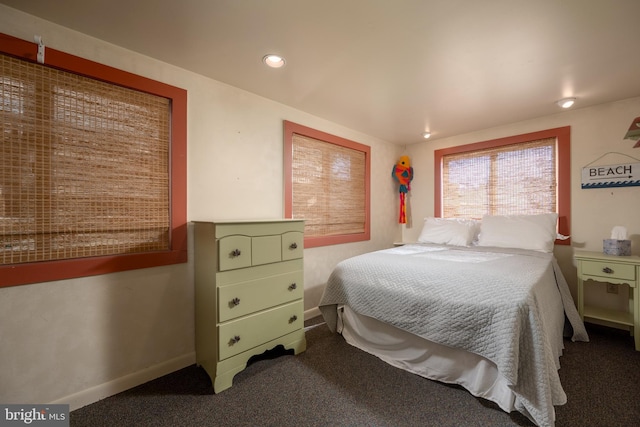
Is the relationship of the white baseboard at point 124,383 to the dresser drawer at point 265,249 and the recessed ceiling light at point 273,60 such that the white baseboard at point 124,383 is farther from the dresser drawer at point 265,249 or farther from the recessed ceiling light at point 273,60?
the recessed ceiling light at point 273,60

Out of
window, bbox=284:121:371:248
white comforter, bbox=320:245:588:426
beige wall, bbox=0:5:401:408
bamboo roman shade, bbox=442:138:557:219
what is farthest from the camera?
bamboo roman shade, bbox=442:138:557:219

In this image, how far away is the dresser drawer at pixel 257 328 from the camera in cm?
162

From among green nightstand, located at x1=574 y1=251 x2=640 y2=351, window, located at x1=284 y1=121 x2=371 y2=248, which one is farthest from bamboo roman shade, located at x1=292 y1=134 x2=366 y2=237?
green nightstand, located at x1=574 y1=251 x2=640 y2=351

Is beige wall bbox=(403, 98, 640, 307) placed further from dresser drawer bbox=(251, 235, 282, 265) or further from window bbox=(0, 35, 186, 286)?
window bbox=(0, 35, 186, 286)

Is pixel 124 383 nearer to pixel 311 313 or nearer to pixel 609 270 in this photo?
pixel 311 313

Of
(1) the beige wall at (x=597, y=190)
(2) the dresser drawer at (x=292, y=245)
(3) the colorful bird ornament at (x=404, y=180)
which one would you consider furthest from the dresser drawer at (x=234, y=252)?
(1) the beige wall at (x=597, y=190)

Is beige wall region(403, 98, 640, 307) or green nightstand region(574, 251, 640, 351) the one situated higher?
beige wall region(403, 98, 640, 307)

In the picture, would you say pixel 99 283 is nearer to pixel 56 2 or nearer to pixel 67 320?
pixel 67 320

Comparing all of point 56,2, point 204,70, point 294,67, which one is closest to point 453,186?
point 294,67

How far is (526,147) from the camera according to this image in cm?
296

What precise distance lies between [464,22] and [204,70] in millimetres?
1722

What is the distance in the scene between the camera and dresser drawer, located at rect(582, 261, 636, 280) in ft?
6.73

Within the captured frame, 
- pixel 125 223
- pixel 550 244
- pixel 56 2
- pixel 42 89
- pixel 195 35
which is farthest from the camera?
pixel 550 244

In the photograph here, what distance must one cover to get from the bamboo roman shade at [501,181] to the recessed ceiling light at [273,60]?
8.91 feet
